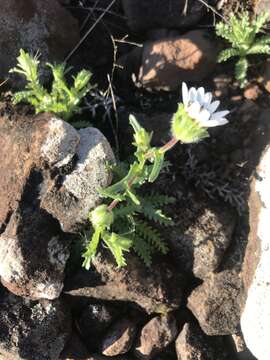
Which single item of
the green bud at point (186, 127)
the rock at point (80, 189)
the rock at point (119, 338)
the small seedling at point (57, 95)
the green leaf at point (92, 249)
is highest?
the green bud at point (186, 127)

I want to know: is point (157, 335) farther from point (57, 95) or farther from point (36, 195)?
point (57, 95)

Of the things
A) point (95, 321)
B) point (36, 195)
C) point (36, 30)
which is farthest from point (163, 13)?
point (95, 321)

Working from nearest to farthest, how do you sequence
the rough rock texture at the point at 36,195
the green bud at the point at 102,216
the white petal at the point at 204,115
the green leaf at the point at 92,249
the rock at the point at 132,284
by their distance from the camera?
the white petal at the point at 204,115, the green bud at the point at 102,216, the green leaf at the point at 92,249, the rough rock texture at the point at 36,195, the rock at the point at 132,284

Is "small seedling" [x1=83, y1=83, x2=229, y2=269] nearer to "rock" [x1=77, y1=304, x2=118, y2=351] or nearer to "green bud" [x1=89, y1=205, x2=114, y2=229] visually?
"green bud" [x1=89, y1=205, x2=114, y2=229]

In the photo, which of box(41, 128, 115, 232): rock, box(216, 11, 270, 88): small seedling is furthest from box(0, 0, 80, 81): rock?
box(216, 11, 270, 88): small seedling

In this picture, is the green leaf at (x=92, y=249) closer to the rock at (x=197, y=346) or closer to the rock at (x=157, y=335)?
the rock at (x=157, y=335)

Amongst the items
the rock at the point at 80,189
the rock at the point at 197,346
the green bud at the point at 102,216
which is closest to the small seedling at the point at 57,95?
the rock at the point at 80,189

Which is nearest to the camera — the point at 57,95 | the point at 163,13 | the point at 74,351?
the point at 57,95

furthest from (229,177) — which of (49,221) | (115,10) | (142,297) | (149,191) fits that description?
(115,10)
